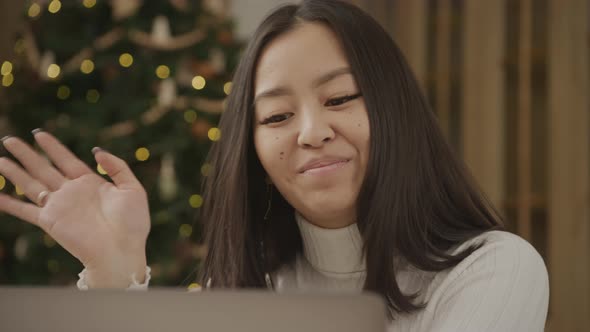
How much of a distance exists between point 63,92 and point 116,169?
7.12ft

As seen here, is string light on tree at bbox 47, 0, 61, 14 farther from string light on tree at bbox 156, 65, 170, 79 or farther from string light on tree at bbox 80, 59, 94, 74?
string light on tree at bbox 156, 65, 170, 79

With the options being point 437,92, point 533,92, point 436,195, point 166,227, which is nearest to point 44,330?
point 436,195

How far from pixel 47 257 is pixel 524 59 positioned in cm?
212

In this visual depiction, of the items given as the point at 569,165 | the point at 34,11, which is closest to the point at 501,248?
the point at 569,165

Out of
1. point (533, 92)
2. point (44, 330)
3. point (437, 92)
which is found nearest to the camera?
point (44, 330)

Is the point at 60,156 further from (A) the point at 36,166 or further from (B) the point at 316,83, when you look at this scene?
(B) the point at 316,83

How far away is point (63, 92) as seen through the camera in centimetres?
302

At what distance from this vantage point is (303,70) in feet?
3.45

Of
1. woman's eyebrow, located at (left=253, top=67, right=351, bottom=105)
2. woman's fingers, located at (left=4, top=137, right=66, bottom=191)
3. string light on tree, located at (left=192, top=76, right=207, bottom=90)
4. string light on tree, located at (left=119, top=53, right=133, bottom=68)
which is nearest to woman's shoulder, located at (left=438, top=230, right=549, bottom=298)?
woman's eyebrow, located at (left=253, top=67, right=351, bottom=105)

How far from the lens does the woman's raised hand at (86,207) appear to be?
99cm

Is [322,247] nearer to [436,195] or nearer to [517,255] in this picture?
[436,195]

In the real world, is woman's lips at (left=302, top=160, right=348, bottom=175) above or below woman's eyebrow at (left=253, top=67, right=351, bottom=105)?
below

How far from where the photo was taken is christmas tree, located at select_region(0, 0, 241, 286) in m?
2.85

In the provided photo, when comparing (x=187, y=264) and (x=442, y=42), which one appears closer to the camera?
(x=187, y=264)
